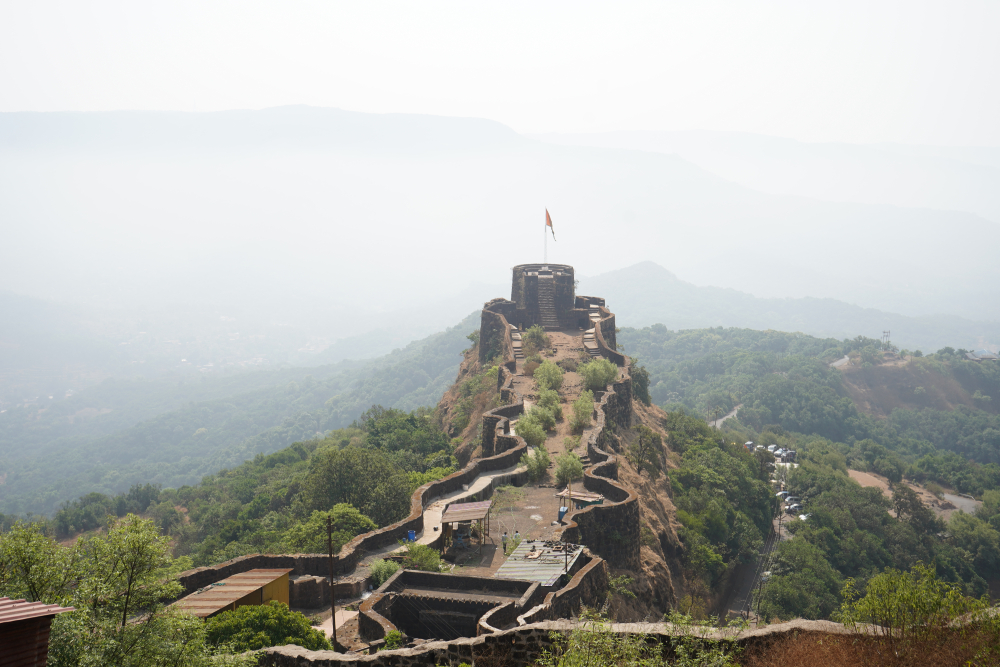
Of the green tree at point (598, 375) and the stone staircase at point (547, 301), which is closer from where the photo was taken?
the green tree at point (598, 375)

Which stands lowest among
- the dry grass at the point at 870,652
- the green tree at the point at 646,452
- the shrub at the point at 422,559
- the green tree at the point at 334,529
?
the green tree at the point at 646,452

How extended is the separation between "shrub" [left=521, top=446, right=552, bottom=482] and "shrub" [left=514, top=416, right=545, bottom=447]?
5.98 ft

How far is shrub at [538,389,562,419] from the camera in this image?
112ft

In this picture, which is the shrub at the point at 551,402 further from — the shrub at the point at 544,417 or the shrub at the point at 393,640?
the shrub at the point at 393,640

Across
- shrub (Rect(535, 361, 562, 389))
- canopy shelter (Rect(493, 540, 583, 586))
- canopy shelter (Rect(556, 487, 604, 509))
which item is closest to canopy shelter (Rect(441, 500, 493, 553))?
canopy shelter (Rect(493, 540, 583, 586))

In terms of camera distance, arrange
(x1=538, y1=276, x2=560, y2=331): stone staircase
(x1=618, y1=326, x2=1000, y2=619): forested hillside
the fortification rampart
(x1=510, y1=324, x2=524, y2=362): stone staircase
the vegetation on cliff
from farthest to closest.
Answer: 1. (x1=538, y1=276, x2=560, y2=331): stone staircase
2. (x1=510, y1=324, x2=524, y2=362): stone staircase
3. (x1=618, y1=326, x2=1000, y2=619): forested hillside
4. the vegetation on cliff
5. the fortification rampart

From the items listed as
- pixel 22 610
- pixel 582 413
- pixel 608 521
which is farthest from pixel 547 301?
pixel 22 610

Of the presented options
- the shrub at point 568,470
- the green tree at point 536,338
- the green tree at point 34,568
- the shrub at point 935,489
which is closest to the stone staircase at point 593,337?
the green tree at point 536,338

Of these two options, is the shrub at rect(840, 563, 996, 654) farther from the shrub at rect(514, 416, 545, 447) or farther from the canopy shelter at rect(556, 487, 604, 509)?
the shrub at rect(514, 416, 545, 447)

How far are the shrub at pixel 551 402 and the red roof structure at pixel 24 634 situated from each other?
26.8 m

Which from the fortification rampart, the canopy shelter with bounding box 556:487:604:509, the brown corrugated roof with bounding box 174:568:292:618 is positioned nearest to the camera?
the brown corrugated roof with bounding box 174:568:292:618

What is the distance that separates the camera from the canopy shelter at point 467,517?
69.4ft

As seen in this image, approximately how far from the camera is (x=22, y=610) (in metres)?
7.74

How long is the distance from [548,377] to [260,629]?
1028 inches
